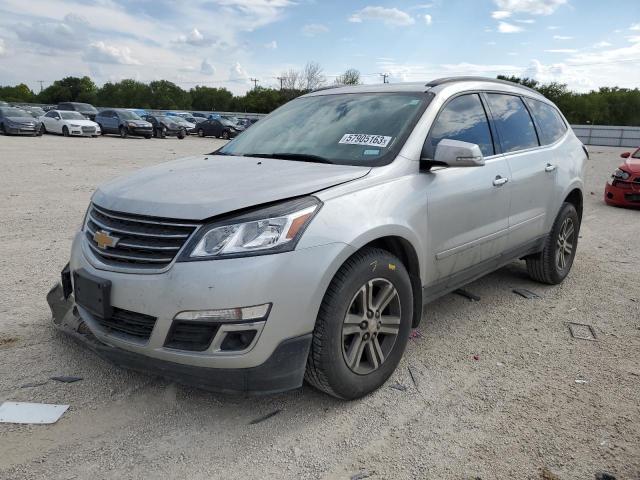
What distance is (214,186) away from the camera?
284 centimetres

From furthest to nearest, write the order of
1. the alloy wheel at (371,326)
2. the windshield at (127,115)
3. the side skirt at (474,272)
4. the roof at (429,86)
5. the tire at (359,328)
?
the windshield at (127,115) → the roof at (429,86) → the side skirt at (474,272) → the alloy wheel at (371,326) → the tire at (359,328)

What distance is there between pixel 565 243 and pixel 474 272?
1.84 metres

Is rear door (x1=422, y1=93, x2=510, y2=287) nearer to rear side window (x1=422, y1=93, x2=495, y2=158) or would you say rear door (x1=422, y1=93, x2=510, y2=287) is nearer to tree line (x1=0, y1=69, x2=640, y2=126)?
rear side window (x1=422, y1=93, x2=495, y2=158)

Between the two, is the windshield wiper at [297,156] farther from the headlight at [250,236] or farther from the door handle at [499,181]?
the door handle at [499,181]

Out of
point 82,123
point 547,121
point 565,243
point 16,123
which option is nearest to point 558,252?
point 565,243

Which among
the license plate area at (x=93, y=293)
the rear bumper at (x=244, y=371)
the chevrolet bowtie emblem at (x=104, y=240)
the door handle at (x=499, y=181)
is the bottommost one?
the rear bumper at (x=244, y=371)

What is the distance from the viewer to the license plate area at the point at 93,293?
105 inches

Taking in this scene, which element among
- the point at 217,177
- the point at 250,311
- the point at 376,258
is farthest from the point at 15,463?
the point at 376,258

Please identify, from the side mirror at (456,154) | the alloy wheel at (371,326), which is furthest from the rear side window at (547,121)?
the alloy wheel at (371,326)

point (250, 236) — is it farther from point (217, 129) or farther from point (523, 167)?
point (217, 129)

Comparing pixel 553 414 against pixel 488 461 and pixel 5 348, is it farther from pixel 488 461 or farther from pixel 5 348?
pixel 5 348

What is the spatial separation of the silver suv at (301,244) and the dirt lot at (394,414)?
0.29 meters

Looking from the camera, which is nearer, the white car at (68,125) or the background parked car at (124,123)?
the white car at (68,125)

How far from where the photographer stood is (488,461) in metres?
2.53
